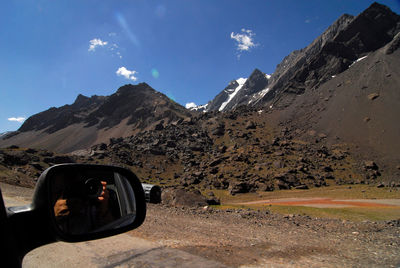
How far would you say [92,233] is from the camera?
9.16ft

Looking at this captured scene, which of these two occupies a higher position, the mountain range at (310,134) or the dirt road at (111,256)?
the mountain range at (310,134)

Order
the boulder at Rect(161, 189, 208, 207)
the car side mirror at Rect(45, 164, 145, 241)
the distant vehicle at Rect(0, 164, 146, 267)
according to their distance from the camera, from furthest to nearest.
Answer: the boulder at Rect(161, 189, 208, 207) < the car side mirror at Rect(45, 164, 145, 241) < the distant vehicle at Rect(0, 164, 146, 267)

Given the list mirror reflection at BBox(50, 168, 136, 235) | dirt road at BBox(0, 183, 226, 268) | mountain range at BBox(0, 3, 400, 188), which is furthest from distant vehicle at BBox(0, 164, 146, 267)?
mountain range at BBox(0, 3, 400, 188)

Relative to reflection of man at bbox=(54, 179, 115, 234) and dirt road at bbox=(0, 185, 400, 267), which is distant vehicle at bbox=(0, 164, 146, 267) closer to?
reflection of man at bbox=(54, 179, 115, 234)

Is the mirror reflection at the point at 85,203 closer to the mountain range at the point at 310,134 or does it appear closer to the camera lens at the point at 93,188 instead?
the camera lens at the point at 93,188

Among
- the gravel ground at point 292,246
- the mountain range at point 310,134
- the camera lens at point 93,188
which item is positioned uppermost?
the mountain range at point 310,134

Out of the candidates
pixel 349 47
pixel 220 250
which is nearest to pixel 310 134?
pixel 349 47

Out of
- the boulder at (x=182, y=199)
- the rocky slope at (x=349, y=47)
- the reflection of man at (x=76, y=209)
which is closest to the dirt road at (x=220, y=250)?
the reflection of man at (x=76, y=209)

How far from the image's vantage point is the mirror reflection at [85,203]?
2361 mm

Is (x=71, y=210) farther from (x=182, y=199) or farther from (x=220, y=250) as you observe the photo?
(x=182, y=199)

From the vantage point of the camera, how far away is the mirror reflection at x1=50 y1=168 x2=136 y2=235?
236 cm

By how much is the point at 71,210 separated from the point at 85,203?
16 cm

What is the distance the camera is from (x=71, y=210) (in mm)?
2432

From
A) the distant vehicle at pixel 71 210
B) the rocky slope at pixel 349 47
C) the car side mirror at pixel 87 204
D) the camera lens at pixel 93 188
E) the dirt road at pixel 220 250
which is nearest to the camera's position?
the distant vehicle at pixel 71 210
